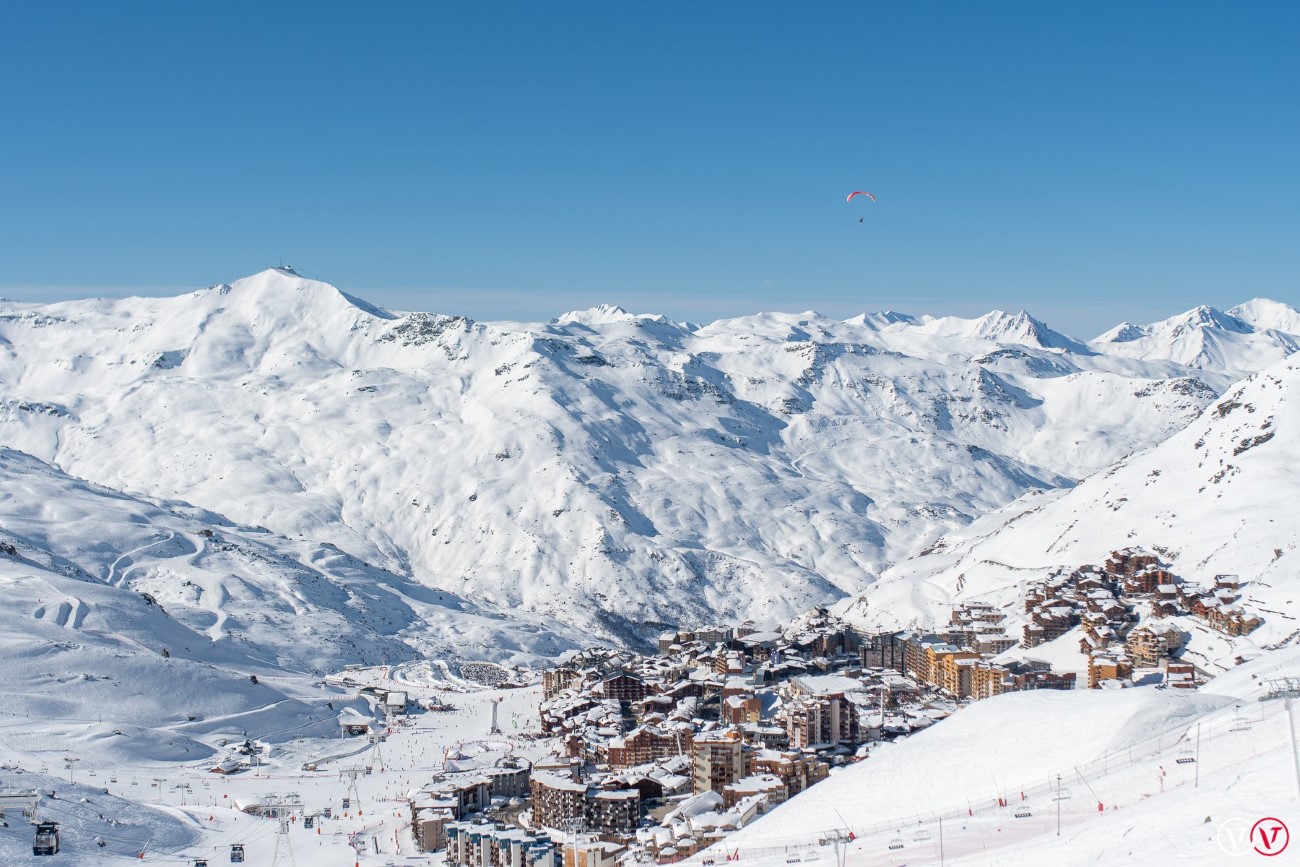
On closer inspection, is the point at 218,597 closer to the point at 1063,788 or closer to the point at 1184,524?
the point at 1184,524

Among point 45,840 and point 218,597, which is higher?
point 218,597

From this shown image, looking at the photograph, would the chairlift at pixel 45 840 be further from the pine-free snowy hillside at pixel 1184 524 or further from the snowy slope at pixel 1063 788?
the pine-free snowy hillside at pixel 1184 524

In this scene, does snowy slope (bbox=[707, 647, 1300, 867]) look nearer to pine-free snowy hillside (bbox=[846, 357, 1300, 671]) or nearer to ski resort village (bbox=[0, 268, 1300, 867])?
ski resort village (bbox=[0, 268, 1300, 867])

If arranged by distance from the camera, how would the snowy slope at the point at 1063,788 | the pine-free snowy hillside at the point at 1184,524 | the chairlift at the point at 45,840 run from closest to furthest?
the snowy slope at the point at 1063,788
the chairlift at the point at 45,840
the pine-free snowy hillside at the point at 1184,524

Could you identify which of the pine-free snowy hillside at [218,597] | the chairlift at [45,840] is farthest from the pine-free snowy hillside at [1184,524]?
the chairlift at [45,840]

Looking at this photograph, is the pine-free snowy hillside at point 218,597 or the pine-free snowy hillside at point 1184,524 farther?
the pine-free snowy hillside at point 218,597

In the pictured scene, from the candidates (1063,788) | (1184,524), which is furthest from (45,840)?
(1184,524)
